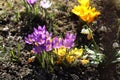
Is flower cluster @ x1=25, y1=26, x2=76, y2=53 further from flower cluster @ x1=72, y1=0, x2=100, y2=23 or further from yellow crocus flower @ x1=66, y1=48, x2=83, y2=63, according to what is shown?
flower cluster @ x1=72, y1=0, x2=100, y2=23

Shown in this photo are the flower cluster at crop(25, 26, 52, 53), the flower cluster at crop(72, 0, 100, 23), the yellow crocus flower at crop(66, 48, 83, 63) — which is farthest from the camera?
the flower cluster at crop(72, 0, 100, 23)

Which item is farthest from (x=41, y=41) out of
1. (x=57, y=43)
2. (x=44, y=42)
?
(x=57, y=43)

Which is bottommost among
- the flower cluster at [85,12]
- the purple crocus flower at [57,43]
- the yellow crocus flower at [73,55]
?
the yellow crocus flower at [73,55]

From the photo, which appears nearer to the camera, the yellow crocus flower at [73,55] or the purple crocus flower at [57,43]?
the purple crocus flower at [57,43]

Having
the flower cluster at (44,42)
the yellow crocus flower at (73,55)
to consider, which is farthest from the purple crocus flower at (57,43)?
the yellow crocus flower at (73,55)

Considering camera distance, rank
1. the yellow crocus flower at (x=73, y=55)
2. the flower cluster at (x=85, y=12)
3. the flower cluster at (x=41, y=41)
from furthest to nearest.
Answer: the flower cluster at (x=85, y=12), the yellow crocus flower at (x=73, y=55), the flower cluster at (x=41, y=41)

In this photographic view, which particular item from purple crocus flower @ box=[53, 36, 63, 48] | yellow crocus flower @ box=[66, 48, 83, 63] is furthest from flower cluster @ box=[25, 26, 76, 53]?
yellow crocus flower @ box=[66, 48, 83, 63]

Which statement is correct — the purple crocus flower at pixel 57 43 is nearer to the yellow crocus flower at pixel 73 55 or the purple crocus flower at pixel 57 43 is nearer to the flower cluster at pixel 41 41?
the flower cluster at pixel 41 41

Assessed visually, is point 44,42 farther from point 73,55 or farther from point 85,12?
point 85,12

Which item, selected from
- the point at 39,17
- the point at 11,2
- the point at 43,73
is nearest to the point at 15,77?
the point at 43,73

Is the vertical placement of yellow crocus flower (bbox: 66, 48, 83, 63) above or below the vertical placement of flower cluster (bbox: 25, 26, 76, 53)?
below

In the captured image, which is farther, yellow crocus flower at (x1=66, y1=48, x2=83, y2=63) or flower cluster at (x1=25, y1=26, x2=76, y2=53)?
yellow crocus flower at (x1=66, y1=48, x2=83, y2=63)

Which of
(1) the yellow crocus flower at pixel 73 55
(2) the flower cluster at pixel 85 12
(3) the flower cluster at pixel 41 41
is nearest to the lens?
(3) the flower cluster at pixel 41 41

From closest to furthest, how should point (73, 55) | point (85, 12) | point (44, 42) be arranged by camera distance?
point (44, 42), point (73, 55), point (85, 12)
